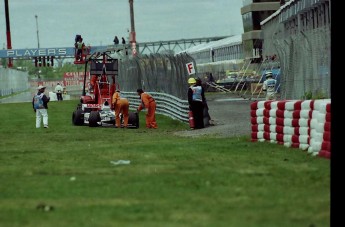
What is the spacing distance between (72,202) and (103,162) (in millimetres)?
4660

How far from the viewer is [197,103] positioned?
27688 mm

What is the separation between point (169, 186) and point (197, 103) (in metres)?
16.5

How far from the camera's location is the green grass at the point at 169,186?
8953 mm

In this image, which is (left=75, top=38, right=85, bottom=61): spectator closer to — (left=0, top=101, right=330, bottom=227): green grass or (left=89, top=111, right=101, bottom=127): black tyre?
(left=89, top=111, right=101, bottom=127): black tyre

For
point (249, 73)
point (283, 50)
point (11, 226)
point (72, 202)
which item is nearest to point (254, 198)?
point (72, 202)

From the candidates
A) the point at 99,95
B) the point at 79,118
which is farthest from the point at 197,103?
the point at 79,118

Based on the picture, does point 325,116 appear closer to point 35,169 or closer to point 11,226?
point 35,169

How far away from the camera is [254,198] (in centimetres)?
1010

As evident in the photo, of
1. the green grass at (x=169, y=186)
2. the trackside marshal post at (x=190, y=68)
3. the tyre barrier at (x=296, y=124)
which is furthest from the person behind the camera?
the trackside marshal post at (x=190, y=68)

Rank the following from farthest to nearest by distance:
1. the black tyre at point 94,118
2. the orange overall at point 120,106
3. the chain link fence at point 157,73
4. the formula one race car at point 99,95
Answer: the chain link fence at point 157,73 → the formula one race car at point 99,95 → the black tyre at point 94,118 → the orange overall at point 120,106

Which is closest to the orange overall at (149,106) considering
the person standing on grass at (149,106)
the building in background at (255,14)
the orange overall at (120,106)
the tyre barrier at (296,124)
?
the person standing on grass at (149,106)

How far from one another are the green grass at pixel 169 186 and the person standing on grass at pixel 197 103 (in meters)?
9.64

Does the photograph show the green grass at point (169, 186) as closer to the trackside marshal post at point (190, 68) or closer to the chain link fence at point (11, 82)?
the trackside marshal post at point (190, 68)
